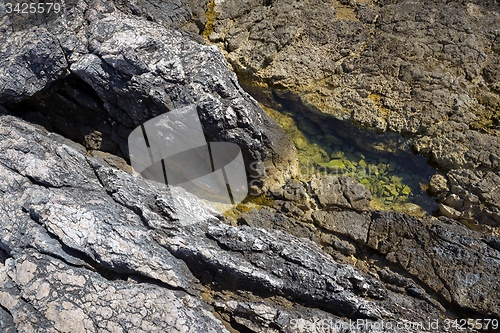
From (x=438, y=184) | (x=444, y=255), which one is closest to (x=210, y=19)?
(x=438, y=184)

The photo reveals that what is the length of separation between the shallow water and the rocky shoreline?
A: 0.06 metres

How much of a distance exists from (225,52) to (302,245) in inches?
133

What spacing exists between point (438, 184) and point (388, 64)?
6.01 ft

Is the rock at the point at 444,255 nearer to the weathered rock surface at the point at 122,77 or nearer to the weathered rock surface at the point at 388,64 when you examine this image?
the weathered rock surface at the point at 388,64

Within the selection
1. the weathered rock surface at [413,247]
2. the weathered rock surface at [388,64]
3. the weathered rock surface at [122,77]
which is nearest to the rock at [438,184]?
the weathered rock surface at [388,64]

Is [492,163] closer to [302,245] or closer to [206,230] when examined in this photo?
[302,245]

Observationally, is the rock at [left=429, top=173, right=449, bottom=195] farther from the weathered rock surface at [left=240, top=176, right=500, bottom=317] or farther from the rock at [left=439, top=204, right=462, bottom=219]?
the weathered rock surface at [left=240, top=176, right=500, bottom=317]

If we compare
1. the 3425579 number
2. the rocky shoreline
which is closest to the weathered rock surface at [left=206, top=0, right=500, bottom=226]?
the rocky shoreline

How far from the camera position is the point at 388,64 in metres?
6.07

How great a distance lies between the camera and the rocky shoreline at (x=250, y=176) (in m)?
4.29

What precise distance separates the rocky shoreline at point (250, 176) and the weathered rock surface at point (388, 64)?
3 cm

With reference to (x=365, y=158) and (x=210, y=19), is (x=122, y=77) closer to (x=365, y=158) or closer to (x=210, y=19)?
(x=210, y=19)

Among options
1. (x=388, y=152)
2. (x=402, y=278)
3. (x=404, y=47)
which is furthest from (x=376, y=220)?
(x=404, y=47)

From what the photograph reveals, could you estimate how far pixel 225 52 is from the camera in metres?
6.69
